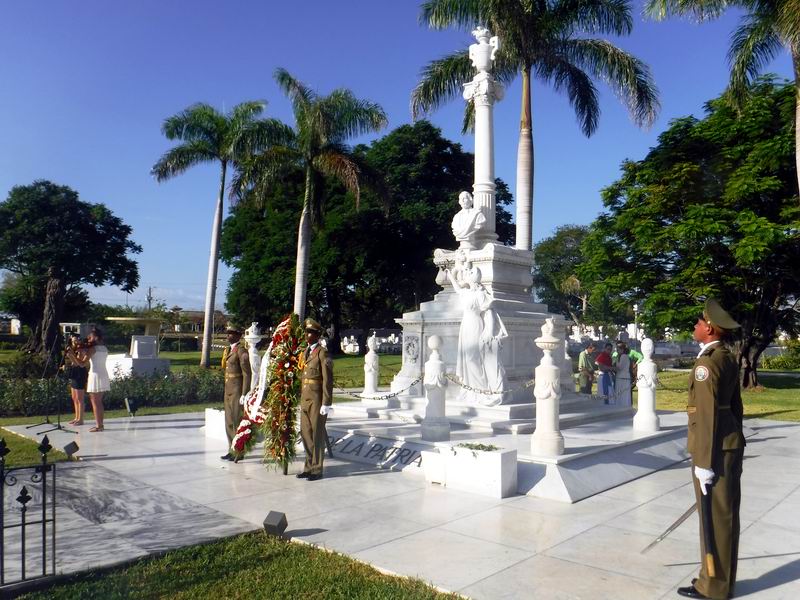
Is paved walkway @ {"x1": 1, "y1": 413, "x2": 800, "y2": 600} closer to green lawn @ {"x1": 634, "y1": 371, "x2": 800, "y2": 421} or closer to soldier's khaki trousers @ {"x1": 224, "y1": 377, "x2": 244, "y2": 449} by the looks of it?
soldier's khaki trousers @ {"x1": 224, "y1": 377, "x2": 244, "y2": 449}

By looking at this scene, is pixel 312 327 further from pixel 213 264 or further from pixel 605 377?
pixel 213 264

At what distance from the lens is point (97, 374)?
11688mm

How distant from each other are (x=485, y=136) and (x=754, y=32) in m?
9.28

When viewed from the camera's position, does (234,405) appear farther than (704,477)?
Yes

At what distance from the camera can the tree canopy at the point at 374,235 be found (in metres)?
35.4

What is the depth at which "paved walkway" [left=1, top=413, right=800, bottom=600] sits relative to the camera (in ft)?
16.1

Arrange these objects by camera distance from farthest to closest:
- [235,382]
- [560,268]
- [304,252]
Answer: [560,268]
[304,252]
[235,382]

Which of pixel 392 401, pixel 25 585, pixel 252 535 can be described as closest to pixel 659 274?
pixel 392 401

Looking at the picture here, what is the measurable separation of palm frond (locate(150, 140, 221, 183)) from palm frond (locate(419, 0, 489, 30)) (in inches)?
503

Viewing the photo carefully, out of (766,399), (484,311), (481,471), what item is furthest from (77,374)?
(766,399)

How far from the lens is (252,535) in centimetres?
577

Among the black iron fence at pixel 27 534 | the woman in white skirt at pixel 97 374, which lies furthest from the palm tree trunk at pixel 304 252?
the black iron fence at pixel 27 534

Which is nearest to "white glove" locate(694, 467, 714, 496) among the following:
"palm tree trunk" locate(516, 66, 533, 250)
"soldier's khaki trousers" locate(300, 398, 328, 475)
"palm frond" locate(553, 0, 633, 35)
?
"soldier's khaki trousers" locate(300, 398, 328, 475)

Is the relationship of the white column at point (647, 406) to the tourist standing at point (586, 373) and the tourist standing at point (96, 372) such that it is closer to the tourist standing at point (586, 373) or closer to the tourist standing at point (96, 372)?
the tourist standing at point (586, 373)
